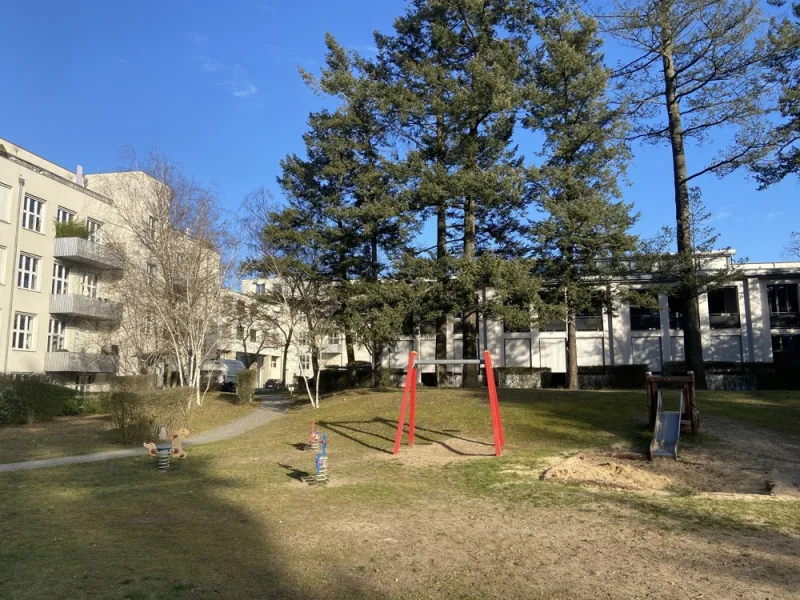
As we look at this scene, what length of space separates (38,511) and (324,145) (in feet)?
73.6

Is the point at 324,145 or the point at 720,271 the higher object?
the point at 324,145

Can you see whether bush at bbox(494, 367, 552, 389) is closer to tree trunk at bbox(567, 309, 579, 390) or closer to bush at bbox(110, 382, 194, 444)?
tree trunk at bbox(567, 309, 579, 390)

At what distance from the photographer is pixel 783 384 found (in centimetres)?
2934

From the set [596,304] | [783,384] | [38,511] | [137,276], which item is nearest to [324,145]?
→ [137,276]

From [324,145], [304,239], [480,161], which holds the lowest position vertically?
[304,239]

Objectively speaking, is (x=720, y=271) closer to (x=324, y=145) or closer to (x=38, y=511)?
(x=324, y=145)

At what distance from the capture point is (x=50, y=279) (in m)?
33.8

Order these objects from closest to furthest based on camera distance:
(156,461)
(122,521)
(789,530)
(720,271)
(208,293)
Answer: (789,530) → (122,521) → (156,461) → (720,271) → (208,293)

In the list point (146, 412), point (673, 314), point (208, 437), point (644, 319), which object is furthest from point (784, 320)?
point (146, 412)

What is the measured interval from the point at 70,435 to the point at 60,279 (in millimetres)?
17927

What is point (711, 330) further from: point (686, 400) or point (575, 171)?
point (686, 400)

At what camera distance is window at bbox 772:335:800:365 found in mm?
39125

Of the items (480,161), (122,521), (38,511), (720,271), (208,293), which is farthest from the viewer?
(208,293)

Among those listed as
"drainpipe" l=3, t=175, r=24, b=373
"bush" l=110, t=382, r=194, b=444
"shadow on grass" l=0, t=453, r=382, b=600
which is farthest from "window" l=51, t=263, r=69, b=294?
"shadow on grass" l=0, t=453, r=382, b=600
